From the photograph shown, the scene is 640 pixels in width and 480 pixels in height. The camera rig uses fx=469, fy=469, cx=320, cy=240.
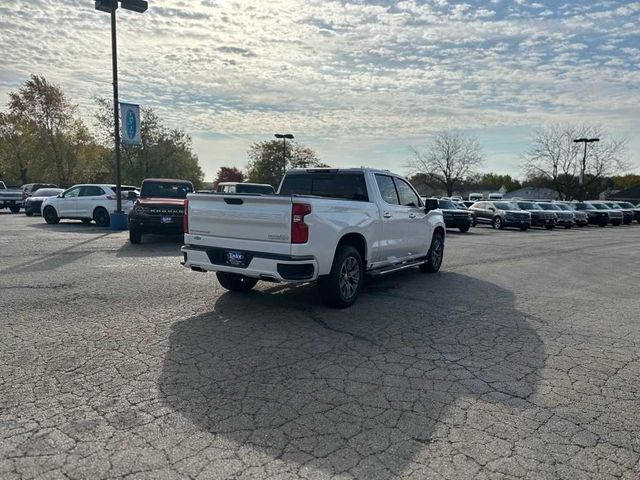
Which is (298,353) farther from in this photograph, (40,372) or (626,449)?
(626,449)

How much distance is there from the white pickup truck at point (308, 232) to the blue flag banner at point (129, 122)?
1077 centimetres

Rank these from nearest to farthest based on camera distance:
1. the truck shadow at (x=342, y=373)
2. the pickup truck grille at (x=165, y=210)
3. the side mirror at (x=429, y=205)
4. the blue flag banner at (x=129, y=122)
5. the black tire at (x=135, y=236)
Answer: the truck shadow at (x=342, y=373), the side mirror at (x=429, y=205), the pickup truck grille at (x=165, y=210), the black tire at (x=135, y=236), the blue flag banner at (x=129, y=122)

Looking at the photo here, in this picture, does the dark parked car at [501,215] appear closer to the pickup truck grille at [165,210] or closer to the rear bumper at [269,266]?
the pickup truck grille at [165,210]

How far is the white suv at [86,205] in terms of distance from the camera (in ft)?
60.6

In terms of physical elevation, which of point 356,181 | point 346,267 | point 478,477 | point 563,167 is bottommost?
point 478,477

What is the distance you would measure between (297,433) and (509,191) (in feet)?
358

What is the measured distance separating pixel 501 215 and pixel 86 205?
21414 mm

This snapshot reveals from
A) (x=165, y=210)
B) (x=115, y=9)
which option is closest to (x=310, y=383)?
(x=165, y=210)

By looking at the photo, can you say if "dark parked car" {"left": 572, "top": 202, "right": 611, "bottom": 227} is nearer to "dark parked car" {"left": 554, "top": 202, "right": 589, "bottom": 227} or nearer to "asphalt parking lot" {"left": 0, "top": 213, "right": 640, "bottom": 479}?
"dark parked car" {"left": 554, "top": 202, "right": 589, "bottom": 227}

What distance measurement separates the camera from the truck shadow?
10.1 feet

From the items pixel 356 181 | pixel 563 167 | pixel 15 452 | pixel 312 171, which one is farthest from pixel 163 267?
pixel 563 167

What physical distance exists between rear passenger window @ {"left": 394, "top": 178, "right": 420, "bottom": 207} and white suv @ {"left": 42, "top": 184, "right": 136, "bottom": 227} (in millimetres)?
13396

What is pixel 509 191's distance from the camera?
4065 inches

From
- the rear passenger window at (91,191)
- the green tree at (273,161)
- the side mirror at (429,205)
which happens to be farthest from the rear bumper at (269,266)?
the green tree at (273,161)
